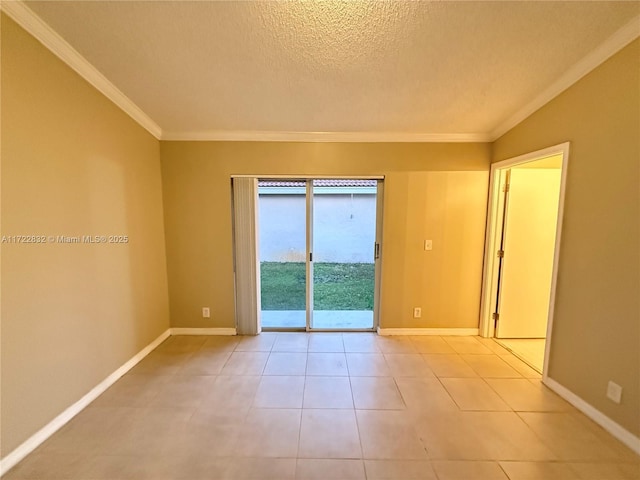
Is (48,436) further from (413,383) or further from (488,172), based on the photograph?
(488,172)

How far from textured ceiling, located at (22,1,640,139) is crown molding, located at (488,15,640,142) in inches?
1.8

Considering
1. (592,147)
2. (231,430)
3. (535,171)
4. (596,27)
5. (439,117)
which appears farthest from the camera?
(535,171)

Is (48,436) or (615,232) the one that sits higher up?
(615,232)

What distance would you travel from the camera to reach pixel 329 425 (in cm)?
171

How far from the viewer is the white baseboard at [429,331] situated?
309 centimetres

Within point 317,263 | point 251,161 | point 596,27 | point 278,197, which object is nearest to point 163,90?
point 251,161

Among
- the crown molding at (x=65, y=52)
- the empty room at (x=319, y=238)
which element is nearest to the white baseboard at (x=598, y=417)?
the empty room at (x=319, y=238)

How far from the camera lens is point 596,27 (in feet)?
5.13

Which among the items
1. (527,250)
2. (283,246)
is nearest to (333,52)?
(283,246)

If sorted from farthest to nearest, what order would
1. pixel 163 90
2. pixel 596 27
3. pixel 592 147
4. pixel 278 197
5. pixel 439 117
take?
pixel 278 197 → pixel 439 117 → pixel 163 90 → pixel 592 147 → pixel 596 27

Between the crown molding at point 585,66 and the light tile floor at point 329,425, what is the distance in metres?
2.37

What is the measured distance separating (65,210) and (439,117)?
10.3 feet

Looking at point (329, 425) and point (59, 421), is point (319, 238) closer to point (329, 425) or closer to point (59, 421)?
point (329, 425)

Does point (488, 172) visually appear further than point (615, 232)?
Yes
